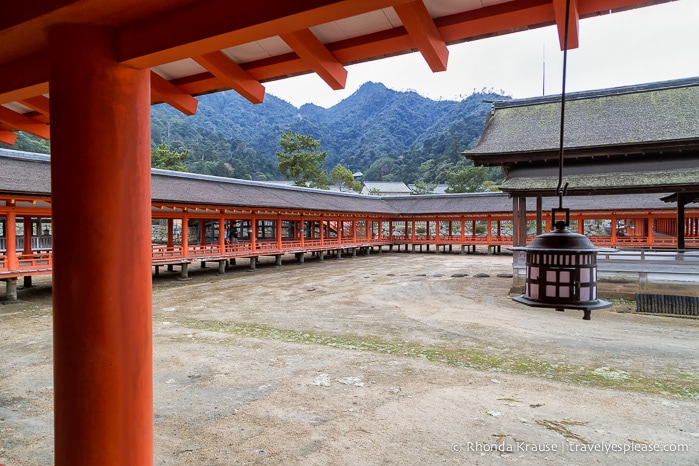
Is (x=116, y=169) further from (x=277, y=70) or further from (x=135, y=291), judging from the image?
(x=277, y=70)

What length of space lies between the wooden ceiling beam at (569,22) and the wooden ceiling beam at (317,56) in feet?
4.44

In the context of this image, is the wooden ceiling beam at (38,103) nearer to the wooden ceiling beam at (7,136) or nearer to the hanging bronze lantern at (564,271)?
the wooden ceiling beam at (7,136)

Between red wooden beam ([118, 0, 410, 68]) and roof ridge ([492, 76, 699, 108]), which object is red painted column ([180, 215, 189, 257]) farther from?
red wooden beam ([118, 0, 410, 68])

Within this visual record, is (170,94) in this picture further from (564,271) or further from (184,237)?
(184,237)

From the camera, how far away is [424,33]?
2250 millimetres

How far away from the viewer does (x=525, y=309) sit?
12570mm

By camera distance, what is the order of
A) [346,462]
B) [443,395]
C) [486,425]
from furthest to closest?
[443,395] < [486,425] < [346,462]

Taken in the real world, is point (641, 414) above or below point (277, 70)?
below

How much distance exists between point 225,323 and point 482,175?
171ft

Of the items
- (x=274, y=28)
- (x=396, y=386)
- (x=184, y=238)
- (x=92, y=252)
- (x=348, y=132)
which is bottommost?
(x=396, y=386)

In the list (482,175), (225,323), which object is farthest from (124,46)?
(482,175)

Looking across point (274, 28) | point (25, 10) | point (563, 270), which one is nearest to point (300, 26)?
point (274, 28)

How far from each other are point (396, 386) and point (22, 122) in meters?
5.95

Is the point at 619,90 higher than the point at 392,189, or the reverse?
the point at 392,189
